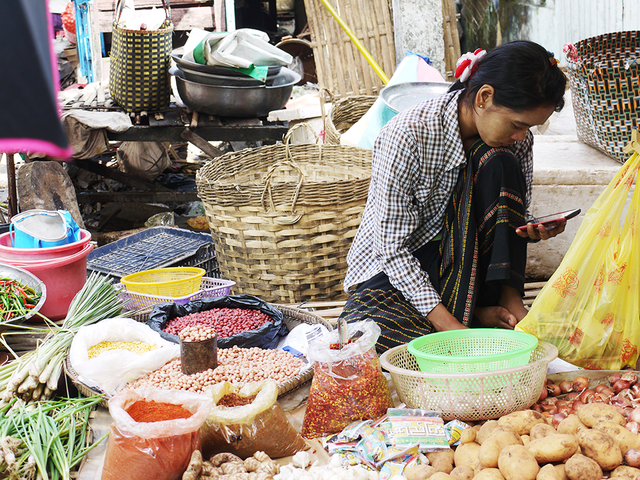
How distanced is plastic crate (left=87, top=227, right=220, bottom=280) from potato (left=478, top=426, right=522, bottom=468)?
2.11 meters

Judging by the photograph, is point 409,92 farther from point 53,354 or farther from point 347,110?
point 53,354

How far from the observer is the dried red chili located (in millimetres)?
1679

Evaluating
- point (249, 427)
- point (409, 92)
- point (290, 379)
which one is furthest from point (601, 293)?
point (409, 92)

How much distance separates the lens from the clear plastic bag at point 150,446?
1.43 metres

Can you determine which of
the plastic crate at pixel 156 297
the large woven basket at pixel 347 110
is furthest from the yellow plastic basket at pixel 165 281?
the large woven basket at pixel 347 110

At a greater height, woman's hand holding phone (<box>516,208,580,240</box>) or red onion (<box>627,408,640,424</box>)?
woman's hand holding phone (<box>516,208,580,240</box>)

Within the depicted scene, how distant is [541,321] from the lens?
6.21 ft

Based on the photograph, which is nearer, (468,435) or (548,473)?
(548,473)

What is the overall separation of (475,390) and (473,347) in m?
0.32

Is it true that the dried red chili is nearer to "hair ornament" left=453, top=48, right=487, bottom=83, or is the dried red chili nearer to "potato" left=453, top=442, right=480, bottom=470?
"potato" left=453, top=442, right=480, bottom=470

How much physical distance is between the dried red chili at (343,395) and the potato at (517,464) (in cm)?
43

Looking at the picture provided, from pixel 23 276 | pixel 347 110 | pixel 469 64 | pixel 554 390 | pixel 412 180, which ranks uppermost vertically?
pixel 469 64

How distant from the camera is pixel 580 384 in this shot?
181 centimetres

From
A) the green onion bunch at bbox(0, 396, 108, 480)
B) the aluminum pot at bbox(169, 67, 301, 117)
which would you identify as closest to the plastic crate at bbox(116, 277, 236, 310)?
the green onion bunch at bbox(0, 396, 108, 480)
